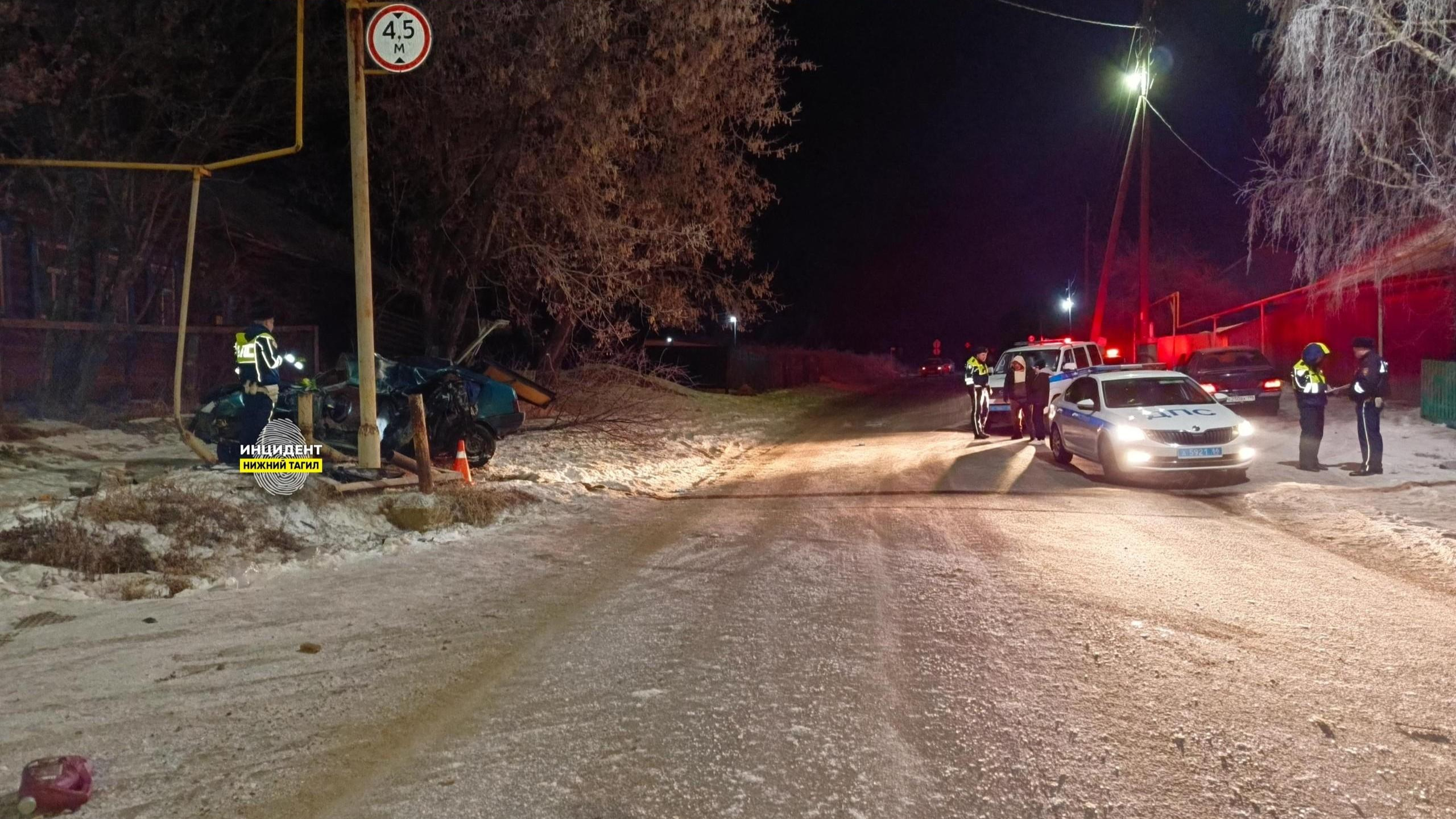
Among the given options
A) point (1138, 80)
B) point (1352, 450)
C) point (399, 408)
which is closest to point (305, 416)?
point (399, 408)

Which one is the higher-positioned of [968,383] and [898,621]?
[968,383]

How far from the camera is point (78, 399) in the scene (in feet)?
44.9

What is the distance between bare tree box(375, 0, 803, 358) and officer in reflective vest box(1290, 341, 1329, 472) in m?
9.21

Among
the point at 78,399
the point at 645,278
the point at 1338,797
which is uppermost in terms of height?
the point at 645,278

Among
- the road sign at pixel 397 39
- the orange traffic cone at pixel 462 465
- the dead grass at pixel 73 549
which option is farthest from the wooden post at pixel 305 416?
the road sign at pixel 397 39

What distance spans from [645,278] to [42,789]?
15.8 meters

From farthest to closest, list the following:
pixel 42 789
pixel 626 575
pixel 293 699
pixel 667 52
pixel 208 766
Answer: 1. pixel 667 52
2. pixel 626 575
3. pixel 293 699
4. pixel 208 766
5. pixel 42 789

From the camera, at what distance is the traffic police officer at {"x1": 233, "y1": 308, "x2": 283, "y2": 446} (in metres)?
9.93

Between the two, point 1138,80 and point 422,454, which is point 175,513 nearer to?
point 422,454

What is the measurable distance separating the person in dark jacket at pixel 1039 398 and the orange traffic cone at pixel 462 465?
10.2 m

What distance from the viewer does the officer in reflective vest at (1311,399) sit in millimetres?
12750

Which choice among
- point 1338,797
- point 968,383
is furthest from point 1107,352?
point 1338,797

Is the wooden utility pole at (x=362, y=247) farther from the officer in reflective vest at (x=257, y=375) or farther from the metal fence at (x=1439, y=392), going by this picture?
the metal fence at (x=1439, y=392)

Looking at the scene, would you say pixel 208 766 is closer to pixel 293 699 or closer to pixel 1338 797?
pixel 293 699
